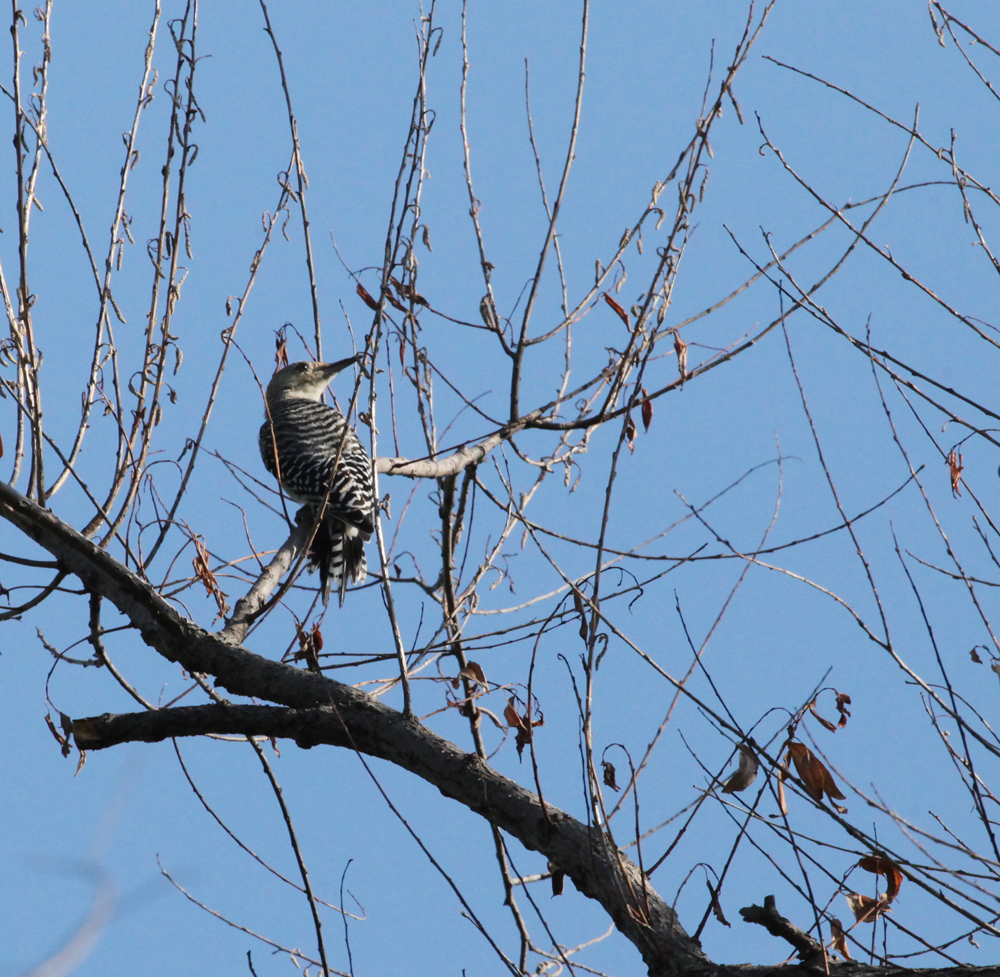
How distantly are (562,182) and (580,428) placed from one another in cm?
101

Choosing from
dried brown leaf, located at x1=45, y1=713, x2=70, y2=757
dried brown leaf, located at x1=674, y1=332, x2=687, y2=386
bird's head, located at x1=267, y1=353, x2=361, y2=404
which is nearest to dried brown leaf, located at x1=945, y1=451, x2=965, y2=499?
dried brown leaf, located at x1=674, y1=332, x2=687, y2=386

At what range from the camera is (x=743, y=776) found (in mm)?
2627

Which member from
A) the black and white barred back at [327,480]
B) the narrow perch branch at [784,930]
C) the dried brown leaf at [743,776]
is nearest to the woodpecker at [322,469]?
the black and white barred back at [327,480]

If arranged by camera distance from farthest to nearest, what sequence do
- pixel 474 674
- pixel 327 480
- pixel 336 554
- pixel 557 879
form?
pixel 336 554
pixel 327 480
pixel 474 674
pixel 557 879

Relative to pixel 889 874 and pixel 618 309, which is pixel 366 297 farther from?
pixel 889 874

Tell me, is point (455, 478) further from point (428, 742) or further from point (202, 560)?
point (428, 742)

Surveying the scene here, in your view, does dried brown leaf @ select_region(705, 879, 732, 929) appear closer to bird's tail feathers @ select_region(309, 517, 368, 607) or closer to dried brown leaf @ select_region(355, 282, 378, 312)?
dried brown leaf @ select_region(355, 282, 378, 312)

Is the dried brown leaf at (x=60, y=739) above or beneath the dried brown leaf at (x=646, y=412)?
beneath

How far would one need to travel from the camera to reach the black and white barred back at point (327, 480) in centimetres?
586

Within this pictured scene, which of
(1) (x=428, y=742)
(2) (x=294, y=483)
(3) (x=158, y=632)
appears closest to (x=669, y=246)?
(1) (x=428, y=742)

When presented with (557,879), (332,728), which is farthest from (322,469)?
(557,879)

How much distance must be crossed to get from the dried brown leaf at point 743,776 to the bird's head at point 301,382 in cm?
617

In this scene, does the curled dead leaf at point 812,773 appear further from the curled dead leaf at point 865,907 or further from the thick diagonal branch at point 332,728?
the thick diagonal branch at point 332,728

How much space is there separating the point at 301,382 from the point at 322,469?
2.26 metres
